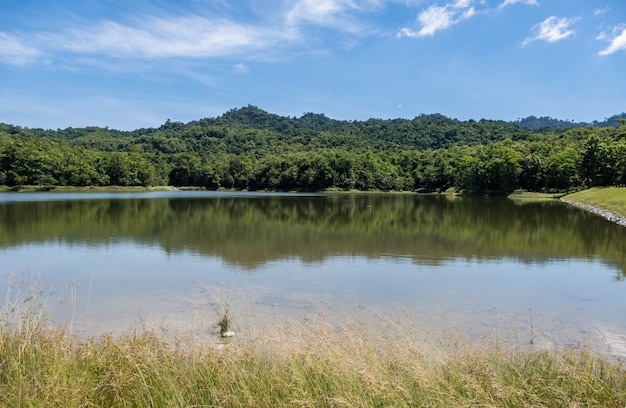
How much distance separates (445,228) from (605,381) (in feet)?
77.0

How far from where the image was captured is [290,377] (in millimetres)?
5176

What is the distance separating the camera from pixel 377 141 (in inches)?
6959

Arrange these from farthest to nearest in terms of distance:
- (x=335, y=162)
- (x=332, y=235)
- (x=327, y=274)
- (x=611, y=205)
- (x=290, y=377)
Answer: (x=335, y=162) < (x=611, y=205) < (x=332, y=235) < (x=327, y=274) < (x=290, y=377)

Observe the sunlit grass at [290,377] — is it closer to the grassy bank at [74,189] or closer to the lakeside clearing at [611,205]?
the lakeside clearing at [611,205]

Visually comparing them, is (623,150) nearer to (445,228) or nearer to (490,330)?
A: (445,228)

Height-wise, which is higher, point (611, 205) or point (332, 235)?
point (611, 205)

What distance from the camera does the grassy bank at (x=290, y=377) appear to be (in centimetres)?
461

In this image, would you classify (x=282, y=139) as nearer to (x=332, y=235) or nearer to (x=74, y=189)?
(x=74, y=189)

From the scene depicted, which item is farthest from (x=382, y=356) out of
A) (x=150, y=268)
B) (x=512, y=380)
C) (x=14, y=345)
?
(x=150, y=268)

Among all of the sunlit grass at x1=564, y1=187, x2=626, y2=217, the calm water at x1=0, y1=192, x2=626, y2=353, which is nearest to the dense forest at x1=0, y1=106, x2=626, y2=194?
the sunlit grass at x1=564, y1=187, x2=626, y2=217

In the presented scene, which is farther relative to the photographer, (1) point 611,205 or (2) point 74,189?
(2) point 74,189

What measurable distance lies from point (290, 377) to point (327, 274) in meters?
9.38

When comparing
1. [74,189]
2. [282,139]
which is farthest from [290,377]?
[282,139]

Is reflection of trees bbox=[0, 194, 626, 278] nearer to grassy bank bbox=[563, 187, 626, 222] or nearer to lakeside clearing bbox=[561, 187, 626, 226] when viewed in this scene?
lakeside clearing bbox=[561, 187, 626, 226]
